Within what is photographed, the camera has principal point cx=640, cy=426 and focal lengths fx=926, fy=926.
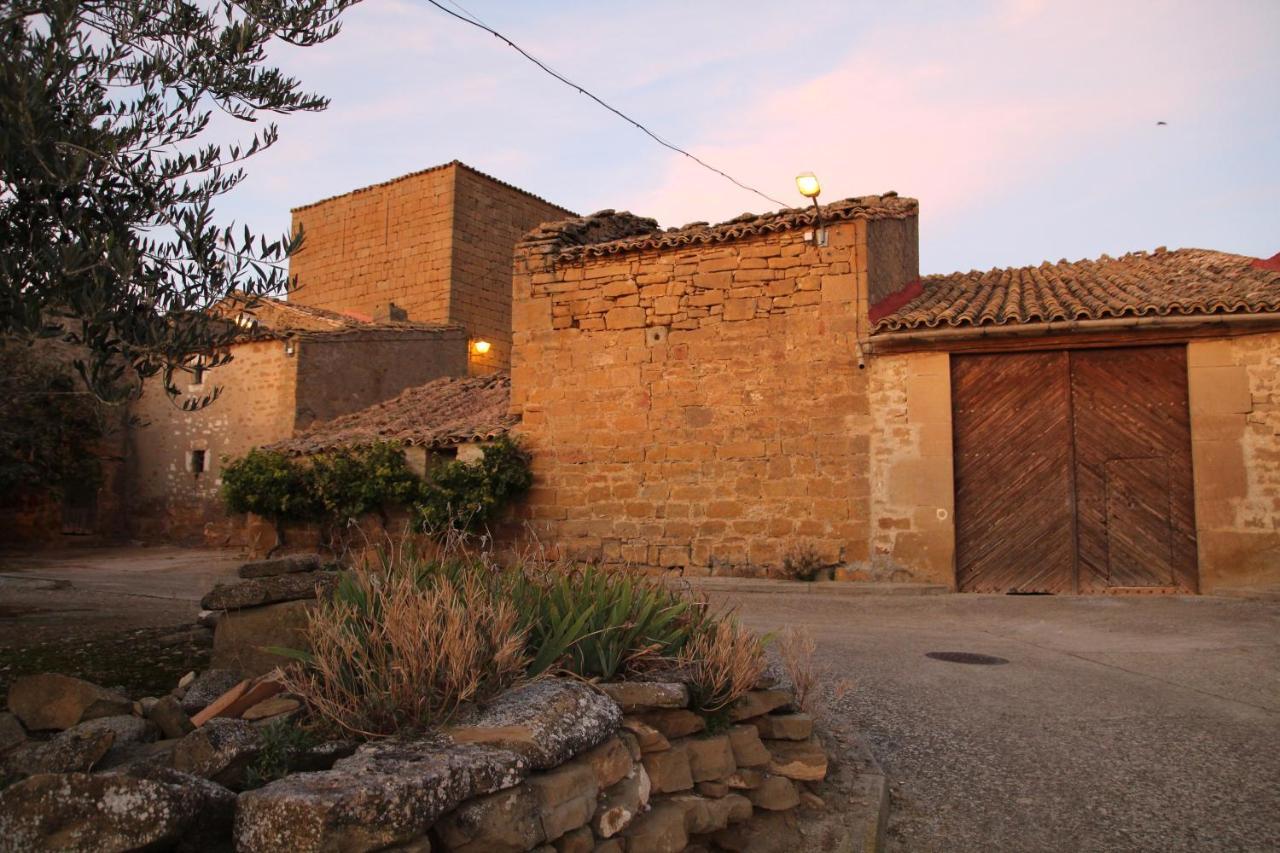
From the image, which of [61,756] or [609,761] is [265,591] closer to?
[61,756]

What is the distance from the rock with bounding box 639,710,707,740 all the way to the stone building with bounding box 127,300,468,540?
57.0 feet

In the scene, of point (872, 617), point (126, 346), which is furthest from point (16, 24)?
point (872, 617)

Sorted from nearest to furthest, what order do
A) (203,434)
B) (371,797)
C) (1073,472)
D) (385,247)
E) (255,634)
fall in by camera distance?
1. (371,797)
2. (255,634)
3. (1073,472)
4. (203,434)
5. (385,247)

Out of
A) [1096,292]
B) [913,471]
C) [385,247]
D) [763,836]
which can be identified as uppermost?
[385,247]

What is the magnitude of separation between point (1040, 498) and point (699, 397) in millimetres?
4641

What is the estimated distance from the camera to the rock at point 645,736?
3.35 m

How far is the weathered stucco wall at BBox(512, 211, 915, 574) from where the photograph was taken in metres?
12.3

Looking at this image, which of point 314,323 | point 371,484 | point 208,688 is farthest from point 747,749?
point 314,323

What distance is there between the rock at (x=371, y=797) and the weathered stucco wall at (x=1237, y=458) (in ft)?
35.5

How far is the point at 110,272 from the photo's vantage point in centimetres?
411

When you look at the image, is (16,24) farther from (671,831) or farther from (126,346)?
(671,831)

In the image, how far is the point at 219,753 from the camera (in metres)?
2.68

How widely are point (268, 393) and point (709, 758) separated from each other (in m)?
18.3

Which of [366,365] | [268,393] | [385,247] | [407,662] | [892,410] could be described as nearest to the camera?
[407,662]
